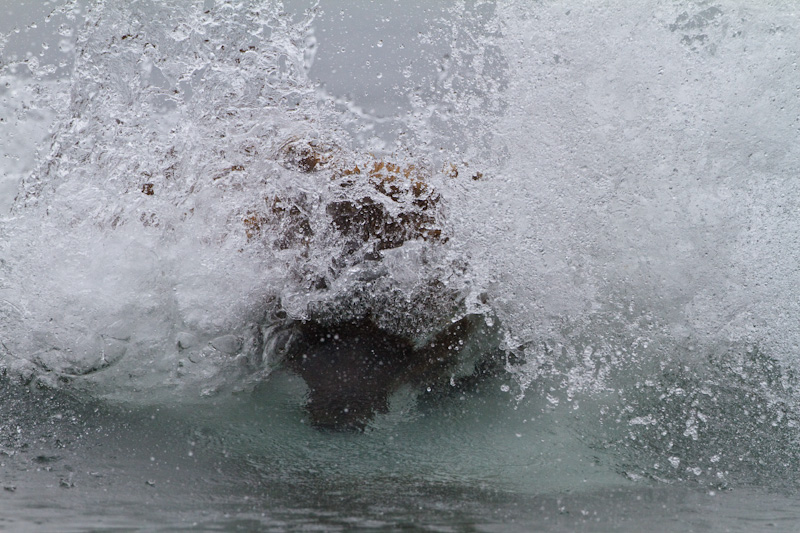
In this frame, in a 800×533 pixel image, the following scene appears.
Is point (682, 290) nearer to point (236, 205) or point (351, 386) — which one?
point (351, 386)

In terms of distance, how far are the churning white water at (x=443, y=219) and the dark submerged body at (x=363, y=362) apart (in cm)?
6

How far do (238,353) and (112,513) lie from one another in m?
1.02

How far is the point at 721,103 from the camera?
2773 mm

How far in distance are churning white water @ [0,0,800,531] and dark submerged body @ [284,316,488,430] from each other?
6 centimetres

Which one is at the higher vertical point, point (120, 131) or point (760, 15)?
point (760, 15)

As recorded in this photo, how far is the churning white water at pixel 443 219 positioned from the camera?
2346 mm

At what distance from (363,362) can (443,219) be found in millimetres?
596

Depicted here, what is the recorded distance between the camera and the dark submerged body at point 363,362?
2377 mm

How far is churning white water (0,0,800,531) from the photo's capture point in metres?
2.35

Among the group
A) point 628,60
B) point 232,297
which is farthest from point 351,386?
point 628,60

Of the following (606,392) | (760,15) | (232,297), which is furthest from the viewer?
(760,15)

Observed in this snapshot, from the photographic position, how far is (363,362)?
253 cm

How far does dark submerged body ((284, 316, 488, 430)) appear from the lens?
238 cm

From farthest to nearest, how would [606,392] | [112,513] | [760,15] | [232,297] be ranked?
[760,15] → [232,297] → [606,392] → [112,513]
